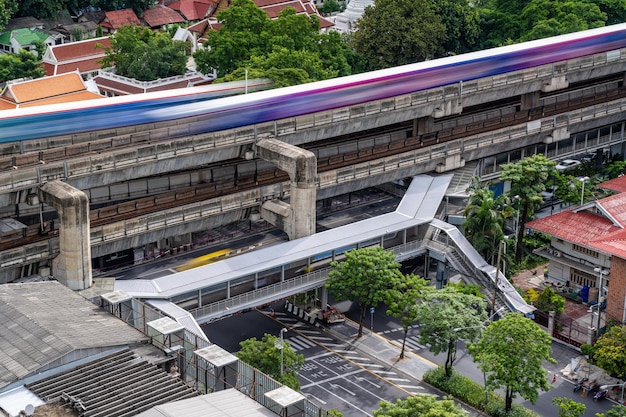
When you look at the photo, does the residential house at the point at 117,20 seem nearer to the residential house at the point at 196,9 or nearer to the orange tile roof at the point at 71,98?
the residential house at the point at 196,9

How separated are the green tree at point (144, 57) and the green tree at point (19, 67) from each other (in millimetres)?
10106

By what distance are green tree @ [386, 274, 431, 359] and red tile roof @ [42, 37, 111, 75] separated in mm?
87561

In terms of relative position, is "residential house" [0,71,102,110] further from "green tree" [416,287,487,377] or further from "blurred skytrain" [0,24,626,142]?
"green tree" [416,287,487,377]

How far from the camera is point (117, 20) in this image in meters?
185

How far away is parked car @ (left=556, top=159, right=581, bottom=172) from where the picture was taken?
381 ft

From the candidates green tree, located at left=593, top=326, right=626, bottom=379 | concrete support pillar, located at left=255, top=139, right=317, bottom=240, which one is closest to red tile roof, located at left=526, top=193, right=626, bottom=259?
green tree, located at left=593, top=326, right=626, bottom=379

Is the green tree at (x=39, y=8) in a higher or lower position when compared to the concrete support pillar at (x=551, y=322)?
higher

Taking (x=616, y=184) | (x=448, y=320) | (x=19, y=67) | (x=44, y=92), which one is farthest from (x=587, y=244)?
(x=19, y=67)

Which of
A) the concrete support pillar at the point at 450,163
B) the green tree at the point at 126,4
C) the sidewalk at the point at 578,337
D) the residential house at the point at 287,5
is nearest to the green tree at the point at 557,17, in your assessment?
the residential house at the point at 287,5

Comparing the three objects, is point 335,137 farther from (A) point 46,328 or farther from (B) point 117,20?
(B) point 117,20

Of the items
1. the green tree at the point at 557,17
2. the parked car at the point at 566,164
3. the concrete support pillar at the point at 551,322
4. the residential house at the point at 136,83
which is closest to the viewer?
the concrete support pillar at the point at 551,322

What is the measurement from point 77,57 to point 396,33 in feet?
162

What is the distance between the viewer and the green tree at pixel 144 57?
144m

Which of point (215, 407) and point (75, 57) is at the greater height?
point (215, 407)
